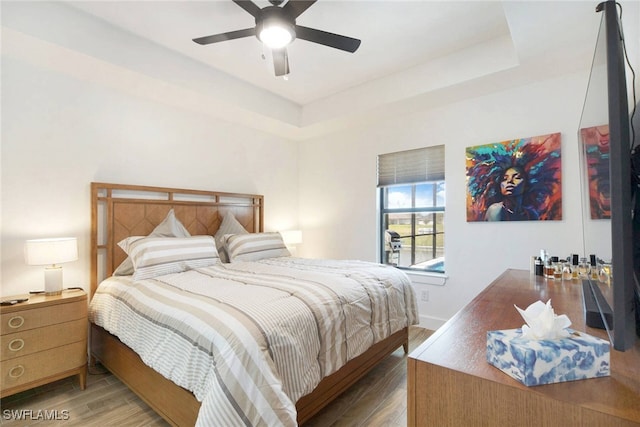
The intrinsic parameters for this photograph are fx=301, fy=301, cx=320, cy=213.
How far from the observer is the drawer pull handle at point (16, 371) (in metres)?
1.96

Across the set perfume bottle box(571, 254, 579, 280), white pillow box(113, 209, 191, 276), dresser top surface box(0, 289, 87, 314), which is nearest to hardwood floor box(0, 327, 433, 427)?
dresser top surface box(0, 289, 87, 314)

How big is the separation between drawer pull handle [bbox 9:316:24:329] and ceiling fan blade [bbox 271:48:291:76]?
2.52m

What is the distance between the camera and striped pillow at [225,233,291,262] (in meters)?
3.27

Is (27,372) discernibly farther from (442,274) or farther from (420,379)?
(442,274)

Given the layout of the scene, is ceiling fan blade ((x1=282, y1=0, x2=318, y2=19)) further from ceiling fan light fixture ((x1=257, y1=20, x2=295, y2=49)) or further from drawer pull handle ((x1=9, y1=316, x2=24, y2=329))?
drawer pull handle ((x1=9, y1=316, x2=24, y2=329))

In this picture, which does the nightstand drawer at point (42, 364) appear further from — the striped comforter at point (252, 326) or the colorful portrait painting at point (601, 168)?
the colorful portrait painting at point (601, 168)

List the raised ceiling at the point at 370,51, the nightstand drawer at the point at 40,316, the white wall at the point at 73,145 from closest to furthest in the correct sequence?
the nightstand drawer at the point at 40,316 → the raised ceiling at the point at 370,51 → the white wall at the point at 73,145

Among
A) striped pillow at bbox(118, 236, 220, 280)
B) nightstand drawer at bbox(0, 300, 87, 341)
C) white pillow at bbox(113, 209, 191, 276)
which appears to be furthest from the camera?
white pillow at bbox(113, 209, 191, 276)

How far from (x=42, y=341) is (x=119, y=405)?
2.28ft

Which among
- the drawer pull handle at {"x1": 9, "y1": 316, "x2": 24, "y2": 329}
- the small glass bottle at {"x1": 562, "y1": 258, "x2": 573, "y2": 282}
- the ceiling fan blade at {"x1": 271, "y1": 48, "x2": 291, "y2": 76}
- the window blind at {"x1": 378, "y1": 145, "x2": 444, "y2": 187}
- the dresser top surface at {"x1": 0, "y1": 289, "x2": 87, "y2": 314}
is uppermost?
the ceiling fan blade at {"x1": 271, "y1": 48, "x2": 291, "y2": 76}

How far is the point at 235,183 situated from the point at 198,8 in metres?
2.08

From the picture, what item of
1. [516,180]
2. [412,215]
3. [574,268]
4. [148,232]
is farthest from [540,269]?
[148,232]

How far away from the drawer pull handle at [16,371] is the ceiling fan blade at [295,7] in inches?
115

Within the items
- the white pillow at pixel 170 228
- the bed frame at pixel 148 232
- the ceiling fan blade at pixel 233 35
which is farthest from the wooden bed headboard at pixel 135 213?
the ceiling fan blade at pixel 233 35
